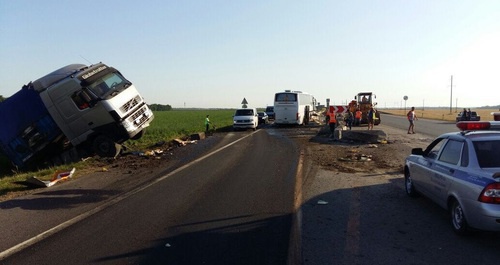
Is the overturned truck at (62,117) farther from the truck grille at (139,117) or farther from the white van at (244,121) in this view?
the white van at (244,121)

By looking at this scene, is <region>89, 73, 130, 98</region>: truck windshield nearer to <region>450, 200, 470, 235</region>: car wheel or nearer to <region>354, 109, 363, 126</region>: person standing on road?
<region>450, 200, 470, 235</region>: car wheel

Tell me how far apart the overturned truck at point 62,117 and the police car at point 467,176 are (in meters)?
12.6

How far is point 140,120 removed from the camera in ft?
60.9

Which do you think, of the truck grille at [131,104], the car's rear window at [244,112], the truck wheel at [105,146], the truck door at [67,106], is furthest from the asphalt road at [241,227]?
the car's rear window at [244,112]

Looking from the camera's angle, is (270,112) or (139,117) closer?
(139,117)

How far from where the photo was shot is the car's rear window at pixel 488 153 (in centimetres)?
583

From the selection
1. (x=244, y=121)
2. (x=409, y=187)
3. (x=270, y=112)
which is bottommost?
(x=409, y=187)

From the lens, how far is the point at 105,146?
1694 centimetres

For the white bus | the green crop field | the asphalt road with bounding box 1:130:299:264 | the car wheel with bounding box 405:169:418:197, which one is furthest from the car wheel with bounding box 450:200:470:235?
→ the white bus

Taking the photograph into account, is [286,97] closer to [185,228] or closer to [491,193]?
[185,228]

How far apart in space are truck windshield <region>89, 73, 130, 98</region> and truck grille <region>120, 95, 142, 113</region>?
0.66 metres

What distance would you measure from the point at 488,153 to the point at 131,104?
48.4 feet

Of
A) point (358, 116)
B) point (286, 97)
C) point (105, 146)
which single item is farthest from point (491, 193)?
point (286, 97)

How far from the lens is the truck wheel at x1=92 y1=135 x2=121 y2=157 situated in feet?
55.5
